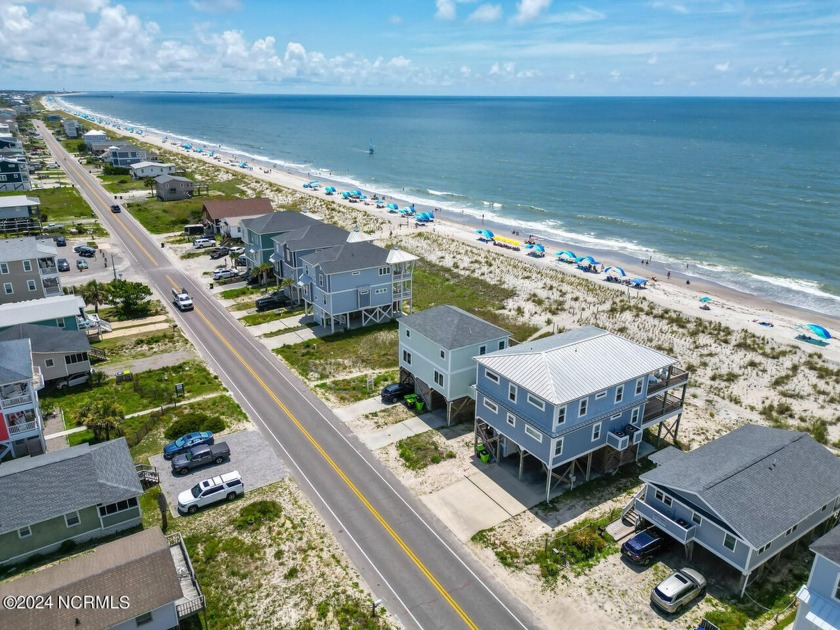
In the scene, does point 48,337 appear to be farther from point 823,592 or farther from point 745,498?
point 823,592

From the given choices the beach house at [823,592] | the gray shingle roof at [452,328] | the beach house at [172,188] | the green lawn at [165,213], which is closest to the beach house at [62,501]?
the gray shingle roof at [452,328]

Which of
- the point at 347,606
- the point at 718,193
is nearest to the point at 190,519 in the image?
the point at 347,606

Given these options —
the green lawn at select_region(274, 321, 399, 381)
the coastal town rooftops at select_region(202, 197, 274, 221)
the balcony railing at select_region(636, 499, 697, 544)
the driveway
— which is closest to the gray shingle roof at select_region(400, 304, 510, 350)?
the green lawn at select_region(274, 321, 399, 381)

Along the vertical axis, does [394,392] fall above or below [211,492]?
above

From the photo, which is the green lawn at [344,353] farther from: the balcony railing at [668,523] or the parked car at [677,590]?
the parked car at [677,590]

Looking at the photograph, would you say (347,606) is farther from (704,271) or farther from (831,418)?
(704,271)

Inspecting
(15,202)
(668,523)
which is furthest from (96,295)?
(668,523)
